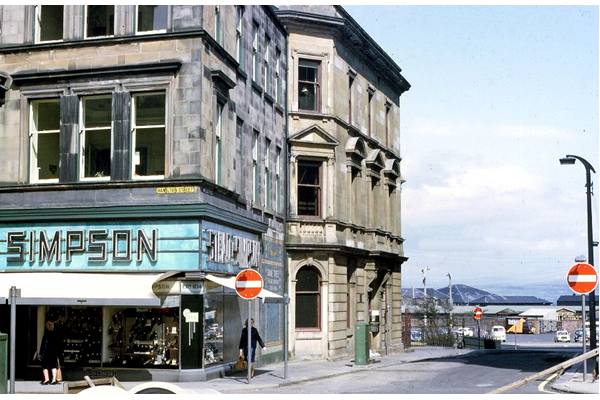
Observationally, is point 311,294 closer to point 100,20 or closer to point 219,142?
point 219,142

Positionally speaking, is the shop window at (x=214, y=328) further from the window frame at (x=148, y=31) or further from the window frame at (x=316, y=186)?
the window frame at (x=316, y=186)

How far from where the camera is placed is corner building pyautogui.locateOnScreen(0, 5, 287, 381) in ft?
81.5

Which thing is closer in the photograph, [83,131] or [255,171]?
[83,131]

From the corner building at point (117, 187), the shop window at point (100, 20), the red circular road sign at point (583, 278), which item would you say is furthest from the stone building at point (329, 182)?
the red circular road sign at point (583, 278)

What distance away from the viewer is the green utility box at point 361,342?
3416 centimetres

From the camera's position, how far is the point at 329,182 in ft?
126

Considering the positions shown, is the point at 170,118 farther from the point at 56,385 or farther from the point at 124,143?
the point at 56,385

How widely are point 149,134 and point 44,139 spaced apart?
3.51 metres

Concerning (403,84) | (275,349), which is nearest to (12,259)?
(275,349)

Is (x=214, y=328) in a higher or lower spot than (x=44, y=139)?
lower

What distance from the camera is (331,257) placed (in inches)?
1494

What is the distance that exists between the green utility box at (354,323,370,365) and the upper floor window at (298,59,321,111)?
33.0 ft

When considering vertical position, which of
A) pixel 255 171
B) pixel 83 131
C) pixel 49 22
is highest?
pixel 49 22

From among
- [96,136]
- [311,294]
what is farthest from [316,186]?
[96,136]
